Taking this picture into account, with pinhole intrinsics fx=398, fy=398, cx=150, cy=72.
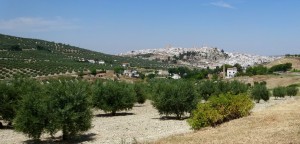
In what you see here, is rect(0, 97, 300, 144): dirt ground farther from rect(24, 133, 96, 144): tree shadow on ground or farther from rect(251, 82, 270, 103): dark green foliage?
rect(251, 82, 270, 103): dark green foliage

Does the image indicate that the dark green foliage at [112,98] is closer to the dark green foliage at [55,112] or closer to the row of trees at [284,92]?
the dark green foliage at [55,112]

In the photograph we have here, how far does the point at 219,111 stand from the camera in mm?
30672

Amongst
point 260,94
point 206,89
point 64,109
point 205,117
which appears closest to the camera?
point 205,117

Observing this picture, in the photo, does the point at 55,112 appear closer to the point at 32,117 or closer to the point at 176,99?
the point at 32,117

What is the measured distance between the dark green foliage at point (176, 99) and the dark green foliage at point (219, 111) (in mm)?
13359

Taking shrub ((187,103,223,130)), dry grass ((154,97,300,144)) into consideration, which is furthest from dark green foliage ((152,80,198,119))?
dry grass ((154,97,300,144))

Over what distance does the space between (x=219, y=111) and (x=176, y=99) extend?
1713 centimetres

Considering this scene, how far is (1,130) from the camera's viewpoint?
40812mm

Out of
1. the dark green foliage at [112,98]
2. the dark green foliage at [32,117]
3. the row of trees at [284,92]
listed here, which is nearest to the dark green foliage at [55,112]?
the dark green foliage at [32,117]

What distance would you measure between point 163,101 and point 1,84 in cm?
1866

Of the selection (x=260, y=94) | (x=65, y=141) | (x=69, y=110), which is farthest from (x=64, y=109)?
(x=260, y=94)

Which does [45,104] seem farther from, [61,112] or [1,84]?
[1,84]

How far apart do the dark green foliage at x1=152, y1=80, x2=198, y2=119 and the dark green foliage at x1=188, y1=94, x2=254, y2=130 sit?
526 inches

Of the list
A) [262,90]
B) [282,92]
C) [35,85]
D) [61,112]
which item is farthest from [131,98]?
[282,92]
